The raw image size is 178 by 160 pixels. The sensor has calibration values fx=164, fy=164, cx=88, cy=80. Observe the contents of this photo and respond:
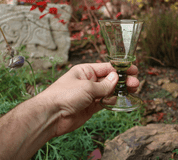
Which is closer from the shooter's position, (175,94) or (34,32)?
(175,94)

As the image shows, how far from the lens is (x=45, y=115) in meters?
1.19

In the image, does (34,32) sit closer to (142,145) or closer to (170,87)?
(170,87)

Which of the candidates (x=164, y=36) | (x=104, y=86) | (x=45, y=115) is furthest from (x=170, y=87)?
(x=45, y=115)

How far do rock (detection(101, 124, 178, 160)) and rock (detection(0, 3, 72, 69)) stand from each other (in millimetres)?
2797

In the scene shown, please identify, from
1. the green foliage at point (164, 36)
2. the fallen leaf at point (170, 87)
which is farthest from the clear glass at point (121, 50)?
the green foliage at point (164, 36)

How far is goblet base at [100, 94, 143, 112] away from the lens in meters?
1.41

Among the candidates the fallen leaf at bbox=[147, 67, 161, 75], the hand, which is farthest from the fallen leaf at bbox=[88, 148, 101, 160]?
the fallen leaf at bbox=[147, 67, 161, 75]

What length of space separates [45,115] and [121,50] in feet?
2.59

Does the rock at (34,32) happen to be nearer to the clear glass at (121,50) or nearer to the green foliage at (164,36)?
the green foliage at (164,36)

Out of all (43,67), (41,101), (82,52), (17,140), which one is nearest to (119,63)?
(41,101)

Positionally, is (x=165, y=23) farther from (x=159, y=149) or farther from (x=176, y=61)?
(x=159, y=149)

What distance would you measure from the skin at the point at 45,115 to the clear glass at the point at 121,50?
5.3 inches

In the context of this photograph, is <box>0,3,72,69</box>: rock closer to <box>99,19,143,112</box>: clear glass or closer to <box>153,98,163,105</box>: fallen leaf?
<box>153,98,163,105</box>: fallen leaf

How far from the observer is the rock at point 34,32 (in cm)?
370
